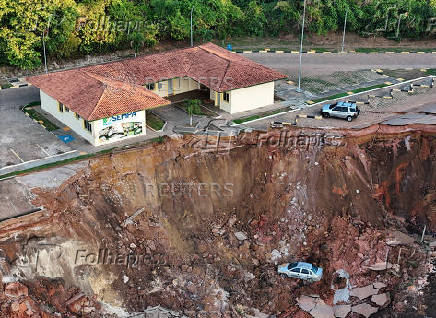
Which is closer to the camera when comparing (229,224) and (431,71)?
(229,224)

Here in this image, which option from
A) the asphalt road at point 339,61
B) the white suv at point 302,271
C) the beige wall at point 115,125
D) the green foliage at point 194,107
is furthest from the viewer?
the asphalt road at point 339,61

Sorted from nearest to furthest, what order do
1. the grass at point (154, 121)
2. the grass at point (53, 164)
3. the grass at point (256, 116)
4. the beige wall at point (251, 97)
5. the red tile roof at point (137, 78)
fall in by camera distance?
the grass at point (53, 164) < the red tile roof at point (137, 78) < the grass at point (154, 121) < the grass at point (256, 116) < the beige wall at point (251, 97)

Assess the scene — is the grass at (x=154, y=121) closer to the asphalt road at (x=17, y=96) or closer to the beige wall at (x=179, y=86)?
the beige wall at (x=179, y=86)

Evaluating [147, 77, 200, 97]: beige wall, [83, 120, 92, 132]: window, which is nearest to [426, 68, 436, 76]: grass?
[147, 77, 200, 97]: beige wall

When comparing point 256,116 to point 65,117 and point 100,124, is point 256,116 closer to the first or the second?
point 100,124

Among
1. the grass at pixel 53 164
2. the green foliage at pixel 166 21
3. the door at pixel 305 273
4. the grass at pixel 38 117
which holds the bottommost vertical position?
the door at pixel 305 273

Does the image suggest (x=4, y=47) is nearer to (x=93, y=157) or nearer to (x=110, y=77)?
(x=110, y=77)

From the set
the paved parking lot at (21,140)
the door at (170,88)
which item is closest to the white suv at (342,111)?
the door at (170,88)

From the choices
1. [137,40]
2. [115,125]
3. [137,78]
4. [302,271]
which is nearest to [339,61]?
[137,40]
